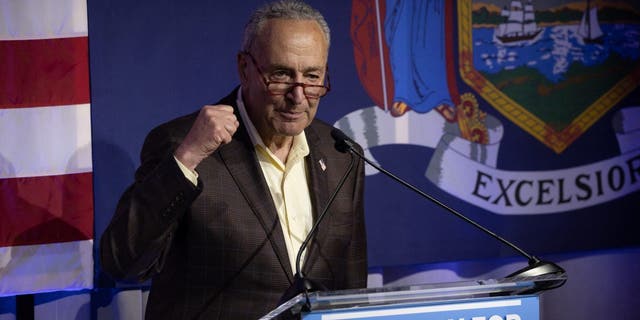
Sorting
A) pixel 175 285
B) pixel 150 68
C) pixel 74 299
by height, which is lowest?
pixel 74 299

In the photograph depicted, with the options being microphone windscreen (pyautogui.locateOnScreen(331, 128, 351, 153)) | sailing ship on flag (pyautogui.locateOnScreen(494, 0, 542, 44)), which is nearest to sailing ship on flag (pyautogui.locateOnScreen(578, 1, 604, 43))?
sailing ship on flag (pyautogui.locateOnScreen(494, 0, 542, 44))

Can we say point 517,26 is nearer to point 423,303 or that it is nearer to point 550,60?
point 550,60

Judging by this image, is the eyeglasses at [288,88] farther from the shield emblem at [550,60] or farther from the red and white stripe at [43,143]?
the shield emblem at [550,60]

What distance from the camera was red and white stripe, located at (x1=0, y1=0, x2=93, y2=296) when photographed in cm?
268

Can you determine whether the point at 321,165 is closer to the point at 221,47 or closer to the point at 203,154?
the point at 203,154

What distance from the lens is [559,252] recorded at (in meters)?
3.41

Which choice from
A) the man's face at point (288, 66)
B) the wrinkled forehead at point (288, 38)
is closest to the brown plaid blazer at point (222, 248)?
the man's face at point (288, 66)

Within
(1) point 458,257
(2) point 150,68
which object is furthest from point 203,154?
(1) point 458,257

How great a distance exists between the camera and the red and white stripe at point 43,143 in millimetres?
2680

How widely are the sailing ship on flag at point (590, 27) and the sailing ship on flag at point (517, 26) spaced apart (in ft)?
0.68

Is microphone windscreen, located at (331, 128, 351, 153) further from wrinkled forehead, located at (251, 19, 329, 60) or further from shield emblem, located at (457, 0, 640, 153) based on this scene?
shield emblem, located at (457, 0, 640, 153)

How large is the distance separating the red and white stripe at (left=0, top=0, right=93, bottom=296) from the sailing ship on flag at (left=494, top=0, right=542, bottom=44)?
1610mm

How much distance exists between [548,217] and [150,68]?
1727 millimetres

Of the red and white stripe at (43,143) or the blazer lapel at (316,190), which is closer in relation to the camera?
the blazer lapel at (316,190)
